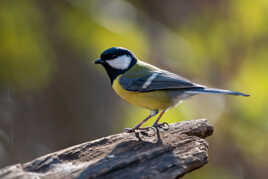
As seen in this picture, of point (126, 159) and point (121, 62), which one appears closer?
point (126, 159)

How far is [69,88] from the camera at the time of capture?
521 centimetres

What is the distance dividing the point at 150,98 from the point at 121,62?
0.51 meters

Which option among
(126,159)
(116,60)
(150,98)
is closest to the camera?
(126,159)

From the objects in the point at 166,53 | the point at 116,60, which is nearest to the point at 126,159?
the point at 116,60

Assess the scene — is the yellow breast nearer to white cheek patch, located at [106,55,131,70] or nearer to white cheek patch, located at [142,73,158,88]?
white cheek patch, located at [142,73,158,88]

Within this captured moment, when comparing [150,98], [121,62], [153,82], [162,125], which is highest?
[121,62]

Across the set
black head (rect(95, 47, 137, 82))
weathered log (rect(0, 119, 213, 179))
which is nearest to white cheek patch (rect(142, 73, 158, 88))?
black head (rect(95, 47, 137, 82))

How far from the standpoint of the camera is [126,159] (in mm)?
2658

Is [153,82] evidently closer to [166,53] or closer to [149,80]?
[149,80]

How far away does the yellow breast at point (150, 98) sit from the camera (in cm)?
333

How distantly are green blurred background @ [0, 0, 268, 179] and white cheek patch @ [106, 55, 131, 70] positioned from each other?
0.47 meters

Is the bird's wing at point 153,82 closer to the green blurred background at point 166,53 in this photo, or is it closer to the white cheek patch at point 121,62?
the white cheek patch at point 121,62

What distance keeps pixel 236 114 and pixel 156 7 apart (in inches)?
65.7

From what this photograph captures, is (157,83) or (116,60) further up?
(116,60)
